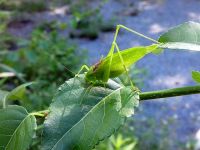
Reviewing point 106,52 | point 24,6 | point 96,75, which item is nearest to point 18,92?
point 96,75

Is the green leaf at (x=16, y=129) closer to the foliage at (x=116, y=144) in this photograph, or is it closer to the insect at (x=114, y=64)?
the insect at (x=114, y=64)

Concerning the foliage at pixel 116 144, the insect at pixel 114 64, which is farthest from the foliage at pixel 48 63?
the insect at pixel 114 64

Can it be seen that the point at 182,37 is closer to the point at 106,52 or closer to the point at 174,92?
the point at 174,92

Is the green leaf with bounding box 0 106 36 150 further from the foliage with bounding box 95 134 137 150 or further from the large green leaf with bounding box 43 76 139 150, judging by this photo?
the foliage with bounding box 95 134 137 150

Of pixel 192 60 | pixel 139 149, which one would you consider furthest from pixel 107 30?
pixel 139 149

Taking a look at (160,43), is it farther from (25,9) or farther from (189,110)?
(25,9)
